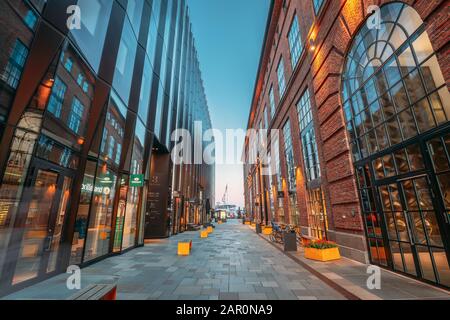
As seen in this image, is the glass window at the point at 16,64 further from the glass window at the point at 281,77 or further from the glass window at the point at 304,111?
the glass window at the point at 281,77

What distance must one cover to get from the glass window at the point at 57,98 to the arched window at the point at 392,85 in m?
10.6

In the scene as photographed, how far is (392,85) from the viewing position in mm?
6246

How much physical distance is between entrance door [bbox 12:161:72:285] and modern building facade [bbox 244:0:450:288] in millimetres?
10386

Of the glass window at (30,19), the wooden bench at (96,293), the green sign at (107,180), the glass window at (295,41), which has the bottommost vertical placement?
the wooden bench at (96,293)

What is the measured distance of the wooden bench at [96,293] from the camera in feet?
8.90

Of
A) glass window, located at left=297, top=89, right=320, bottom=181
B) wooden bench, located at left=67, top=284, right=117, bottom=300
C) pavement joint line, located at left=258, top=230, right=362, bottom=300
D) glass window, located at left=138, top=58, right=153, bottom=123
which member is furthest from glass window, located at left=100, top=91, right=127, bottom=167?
glass window, located at left=297, top=89, right=320, bottom=181

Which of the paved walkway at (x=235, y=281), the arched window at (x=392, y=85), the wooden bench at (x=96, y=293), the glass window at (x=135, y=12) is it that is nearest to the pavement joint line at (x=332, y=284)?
the paved walkway at (x=235, y=281)

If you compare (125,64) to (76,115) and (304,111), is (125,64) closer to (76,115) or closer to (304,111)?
(76,115)

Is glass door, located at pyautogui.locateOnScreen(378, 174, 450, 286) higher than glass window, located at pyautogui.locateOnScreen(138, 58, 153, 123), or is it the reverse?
glass window, located at pyautogui.locateOnScreen(138, 58, 153, 123)

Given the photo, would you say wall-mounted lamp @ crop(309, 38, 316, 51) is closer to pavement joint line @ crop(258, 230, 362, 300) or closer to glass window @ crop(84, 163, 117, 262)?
pavement joint line @ crop(258, 230, 362, 300)

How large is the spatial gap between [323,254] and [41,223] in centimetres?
953

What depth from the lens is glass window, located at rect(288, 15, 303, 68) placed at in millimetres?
14336
